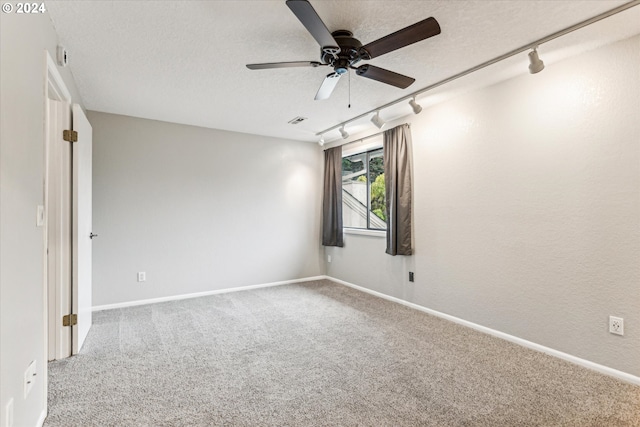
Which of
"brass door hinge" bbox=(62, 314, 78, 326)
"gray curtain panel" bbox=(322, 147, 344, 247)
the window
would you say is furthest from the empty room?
"gray curtain panel" bbox=(322, 147, 344, 247)

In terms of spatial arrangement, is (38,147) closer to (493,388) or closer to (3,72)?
(3,72)

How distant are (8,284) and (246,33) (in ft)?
6.43

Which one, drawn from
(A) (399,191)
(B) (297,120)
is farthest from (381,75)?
(B) (297,120)

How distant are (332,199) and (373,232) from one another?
100 cm

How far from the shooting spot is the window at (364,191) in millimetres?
4750

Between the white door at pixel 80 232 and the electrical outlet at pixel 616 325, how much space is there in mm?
4199

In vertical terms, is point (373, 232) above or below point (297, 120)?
below

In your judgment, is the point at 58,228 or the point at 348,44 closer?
the point at 348,44

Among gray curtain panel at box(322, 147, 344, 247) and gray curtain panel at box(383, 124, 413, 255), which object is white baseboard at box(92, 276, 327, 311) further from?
gray curtain panel at box(383, 124, 413, 255)

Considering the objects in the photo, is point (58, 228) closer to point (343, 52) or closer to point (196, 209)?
point (196, 209)

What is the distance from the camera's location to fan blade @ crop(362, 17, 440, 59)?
1.75 meters

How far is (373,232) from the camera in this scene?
15.0 ft

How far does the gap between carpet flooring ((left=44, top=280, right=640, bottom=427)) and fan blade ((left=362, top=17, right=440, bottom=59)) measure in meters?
2.22

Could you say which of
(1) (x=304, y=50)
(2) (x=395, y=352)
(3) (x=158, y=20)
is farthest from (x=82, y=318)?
(1) (x=304, y=50)
